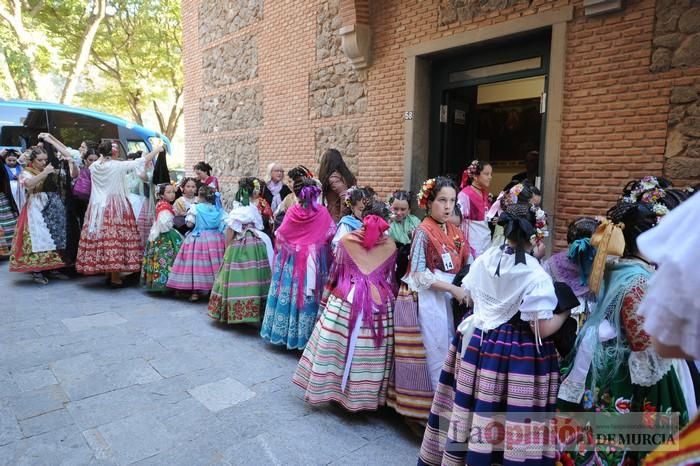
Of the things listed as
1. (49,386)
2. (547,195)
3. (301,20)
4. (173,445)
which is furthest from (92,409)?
(301,20)

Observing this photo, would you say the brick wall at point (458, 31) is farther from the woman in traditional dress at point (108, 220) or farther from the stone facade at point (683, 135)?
the woman in traditional dress at point (108, 220)

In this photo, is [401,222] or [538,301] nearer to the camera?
[538,301]

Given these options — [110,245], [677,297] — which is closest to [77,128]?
[110,245]

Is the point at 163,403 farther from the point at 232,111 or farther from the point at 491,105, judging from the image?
the point at 232,111

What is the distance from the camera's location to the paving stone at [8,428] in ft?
9.26

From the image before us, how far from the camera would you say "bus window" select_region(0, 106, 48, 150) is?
1023 centimetres

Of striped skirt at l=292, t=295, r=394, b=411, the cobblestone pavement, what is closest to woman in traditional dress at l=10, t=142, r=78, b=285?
the cobblestone pavement

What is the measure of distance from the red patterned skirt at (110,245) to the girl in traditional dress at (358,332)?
4459 millimetres

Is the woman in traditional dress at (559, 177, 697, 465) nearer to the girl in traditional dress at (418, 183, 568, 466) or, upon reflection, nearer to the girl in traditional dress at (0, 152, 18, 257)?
the girl in traditional dress at (418, 183, 568, 466)

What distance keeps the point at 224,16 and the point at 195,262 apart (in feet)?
27.6

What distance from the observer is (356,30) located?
7641 mm

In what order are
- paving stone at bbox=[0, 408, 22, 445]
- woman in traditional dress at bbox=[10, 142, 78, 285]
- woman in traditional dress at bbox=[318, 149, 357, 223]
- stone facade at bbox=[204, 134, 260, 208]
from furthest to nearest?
stone facade at bbox=[204, 134, 260, 208], woman in traditional dress at bbox=[10, 142, 78, 285], woman in traditional dress at bbox=[318, 149, 357, 223], paving stone at bbox=[0, 408, 22, 445]

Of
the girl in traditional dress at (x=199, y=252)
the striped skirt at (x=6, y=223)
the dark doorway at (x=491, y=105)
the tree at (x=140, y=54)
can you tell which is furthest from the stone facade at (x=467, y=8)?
the tree at (x=140, y=54)

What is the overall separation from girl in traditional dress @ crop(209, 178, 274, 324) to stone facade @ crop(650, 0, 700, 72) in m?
4.70
